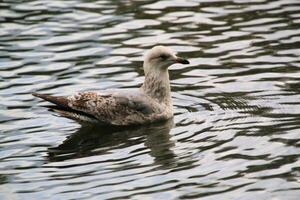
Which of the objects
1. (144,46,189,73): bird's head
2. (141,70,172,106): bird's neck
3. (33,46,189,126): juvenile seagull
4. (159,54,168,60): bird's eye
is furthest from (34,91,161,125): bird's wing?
(159,54,168,60): bird's eye

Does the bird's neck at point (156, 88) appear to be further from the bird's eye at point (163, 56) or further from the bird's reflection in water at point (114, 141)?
the bird's reflection in water at point (114, 141)

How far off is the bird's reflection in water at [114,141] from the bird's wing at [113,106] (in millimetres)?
155

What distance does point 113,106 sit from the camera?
1318 centimetres

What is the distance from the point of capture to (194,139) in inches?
473

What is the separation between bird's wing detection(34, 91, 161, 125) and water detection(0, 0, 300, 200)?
0.22 meters

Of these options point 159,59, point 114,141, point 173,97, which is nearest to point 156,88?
point 159,59

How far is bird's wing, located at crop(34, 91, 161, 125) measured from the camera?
1315 cm

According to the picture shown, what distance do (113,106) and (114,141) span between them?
886 mm

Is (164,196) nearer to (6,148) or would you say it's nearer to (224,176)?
(224,176)

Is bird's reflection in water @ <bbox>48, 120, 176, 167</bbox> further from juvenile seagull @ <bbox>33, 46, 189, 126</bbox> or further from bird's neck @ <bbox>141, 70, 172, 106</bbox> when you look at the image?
bird's neck @ <bbox>141, 70, 172, 106</bbox>

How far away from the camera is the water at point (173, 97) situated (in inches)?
413

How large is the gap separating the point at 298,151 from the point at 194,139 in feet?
4.99

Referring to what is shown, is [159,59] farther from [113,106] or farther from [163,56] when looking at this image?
[113,106]

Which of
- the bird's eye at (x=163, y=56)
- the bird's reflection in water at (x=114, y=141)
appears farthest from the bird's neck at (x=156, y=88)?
the bird's reflection in water at (x=114, y=141)
